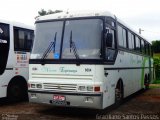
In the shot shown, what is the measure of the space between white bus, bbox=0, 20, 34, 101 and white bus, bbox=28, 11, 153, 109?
199 cm

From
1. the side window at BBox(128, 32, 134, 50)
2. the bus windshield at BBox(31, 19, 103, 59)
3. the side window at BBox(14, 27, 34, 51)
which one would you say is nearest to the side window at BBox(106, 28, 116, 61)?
the bus windshield at BBox(31, 19, 103, 59)

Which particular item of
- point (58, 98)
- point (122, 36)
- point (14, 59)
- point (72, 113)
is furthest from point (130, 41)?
point (58, 98)

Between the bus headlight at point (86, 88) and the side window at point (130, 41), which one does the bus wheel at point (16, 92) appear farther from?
the side window at point (130, 41)

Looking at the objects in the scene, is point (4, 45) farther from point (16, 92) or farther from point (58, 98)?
point (58, 98)

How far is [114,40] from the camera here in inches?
413

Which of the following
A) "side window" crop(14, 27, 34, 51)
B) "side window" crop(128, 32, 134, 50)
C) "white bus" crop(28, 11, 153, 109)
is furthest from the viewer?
"side window" crop(128, 32, 134, 50)

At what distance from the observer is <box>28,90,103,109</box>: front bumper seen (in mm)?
8867

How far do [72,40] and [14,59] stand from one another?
135 inches

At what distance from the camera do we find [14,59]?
39.0ft

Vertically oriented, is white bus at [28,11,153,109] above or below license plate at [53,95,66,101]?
above

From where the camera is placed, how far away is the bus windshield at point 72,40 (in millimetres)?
9094

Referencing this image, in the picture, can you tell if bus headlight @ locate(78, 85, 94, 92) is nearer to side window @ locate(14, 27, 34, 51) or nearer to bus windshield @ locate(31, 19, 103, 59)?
bus windshield @ locate(31, 19, 103, 59)

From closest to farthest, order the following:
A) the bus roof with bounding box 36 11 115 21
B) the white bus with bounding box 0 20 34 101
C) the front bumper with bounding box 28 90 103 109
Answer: the front bumper with bounding box 28 90 103 109 → the bus roof with bounding box 36 11 115 21 → the white bus with bounding box 0 20 34 101

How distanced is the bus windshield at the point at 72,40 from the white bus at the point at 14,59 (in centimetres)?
205
